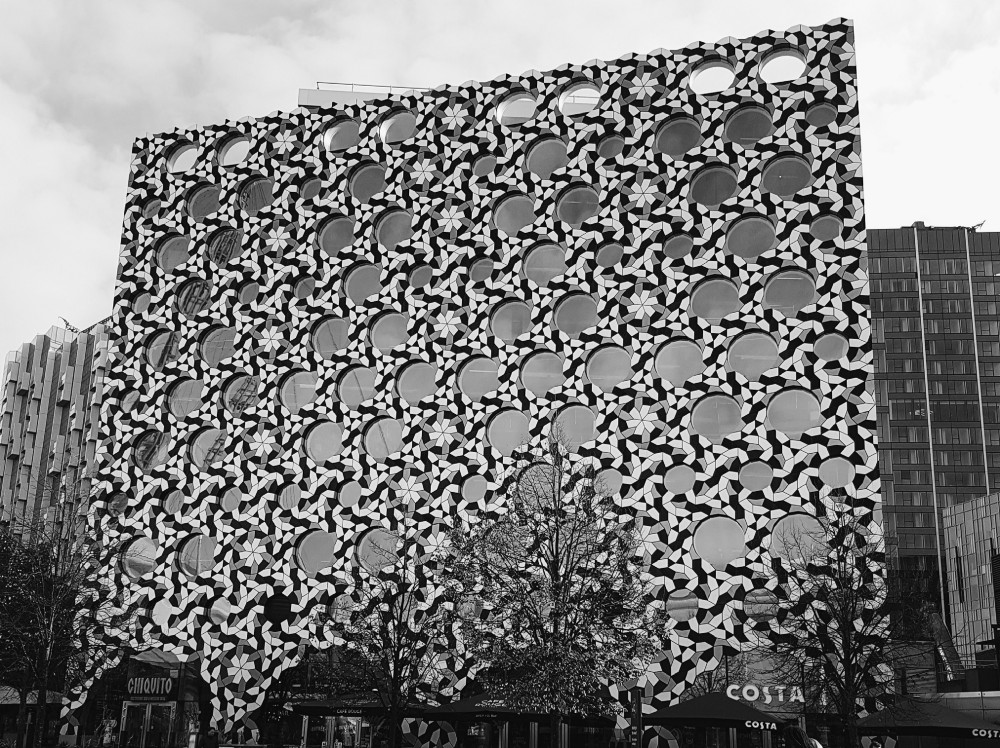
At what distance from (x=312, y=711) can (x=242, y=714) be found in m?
4.80

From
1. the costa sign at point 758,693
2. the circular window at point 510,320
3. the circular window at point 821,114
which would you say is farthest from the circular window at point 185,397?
the circular window at point 821,114

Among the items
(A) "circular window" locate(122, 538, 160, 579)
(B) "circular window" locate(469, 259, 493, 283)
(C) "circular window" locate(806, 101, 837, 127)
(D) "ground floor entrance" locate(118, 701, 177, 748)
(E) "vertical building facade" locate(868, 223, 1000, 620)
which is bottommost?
(D) "ground floor entrance" locate(118, 701, 177, 748)

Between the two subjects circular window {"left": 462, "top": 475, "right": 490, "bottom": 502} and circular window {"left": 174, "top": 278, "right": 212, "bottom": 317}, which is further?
circular window {"left": 174, "top": 278, "right": 212, "bottom": 317}

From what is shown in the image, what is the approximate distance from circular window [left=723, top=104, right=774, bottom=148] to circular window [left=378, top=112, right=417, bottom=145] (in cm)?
1006

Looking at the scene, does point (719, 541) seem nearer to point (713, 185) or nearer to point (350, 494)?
point (713, 185)

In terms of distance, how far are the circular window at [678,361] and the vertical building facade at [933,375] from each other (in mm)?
63744

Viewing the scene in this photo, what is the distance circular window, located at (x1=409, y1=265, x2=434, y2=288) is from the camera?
108 feet

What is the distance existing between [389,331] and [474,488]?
5.74 meters

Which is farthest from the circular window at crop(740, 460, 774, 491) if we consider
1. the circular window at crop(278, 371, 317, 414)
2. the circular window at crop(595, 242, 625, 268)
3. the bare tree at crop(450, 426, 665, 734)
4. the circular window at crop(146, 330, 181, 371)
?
the circular window at crop(146, 330, 181, 371)

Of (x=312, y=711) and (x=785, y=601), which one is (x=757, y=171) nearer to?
(x=785, y=601)

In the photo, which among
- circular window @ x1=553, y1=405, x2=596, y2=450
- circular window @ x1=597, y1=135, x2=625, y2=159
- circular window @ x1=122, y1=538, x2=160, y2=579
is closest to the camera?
circular window @ x1=553, y1=405, x2=596, y2=450

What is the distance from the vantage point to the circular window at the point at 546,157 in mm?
32688

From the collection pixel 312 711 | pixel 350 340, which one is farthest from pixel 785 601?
pixel 350 340

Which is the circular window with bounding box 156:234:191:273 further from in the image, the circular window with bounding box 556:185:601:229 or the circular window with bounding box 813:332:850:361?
the circular window with bounding box 813:332:850:361
